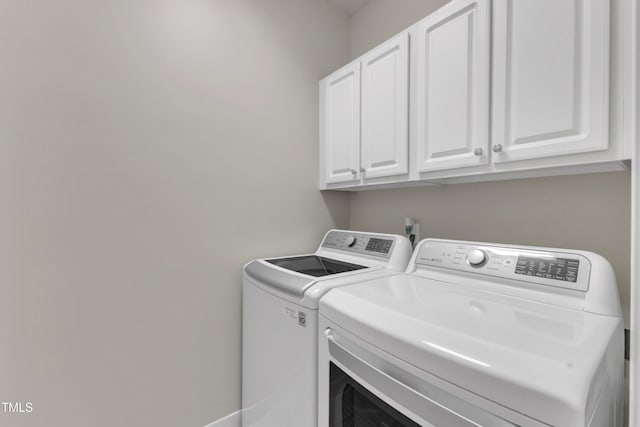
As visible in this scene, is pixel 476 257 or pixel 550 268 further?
pixel 476 257

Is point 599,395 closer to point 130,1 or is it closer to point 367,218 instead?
Answer: point 367,218

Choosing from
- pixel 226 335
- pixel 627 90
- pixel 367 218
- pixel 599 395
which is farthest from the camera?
pixel 367 218

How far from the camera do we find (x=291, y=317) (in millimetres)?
1127

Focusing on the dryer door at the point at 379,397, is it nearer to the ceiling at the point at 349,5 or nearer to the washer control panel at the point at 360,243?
the washer control panel at the point at 360,243

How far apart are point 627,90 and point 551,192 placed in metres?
0.52

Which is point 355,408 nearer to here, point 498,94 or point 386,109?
point 498,94

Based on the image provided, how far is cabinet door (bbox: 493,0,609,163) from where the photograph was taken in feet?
2.74

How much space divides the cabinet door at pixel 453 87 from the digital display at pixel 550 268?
1.32 ft

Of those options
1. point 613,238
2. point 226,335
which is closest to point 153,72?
point 226,335

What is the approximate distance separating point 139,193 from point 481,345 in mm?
1452

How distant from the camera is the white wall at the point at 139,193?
1.11 m

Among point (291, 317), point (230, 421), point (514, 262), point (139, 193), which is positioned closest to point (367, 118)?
point (514, 262)

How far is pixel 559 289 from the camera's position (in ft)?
2.92

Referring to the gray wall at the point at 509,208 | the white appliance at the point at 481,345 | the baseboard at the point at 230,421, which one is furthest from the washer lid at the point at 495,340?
the baseboard at the point at 230,421
